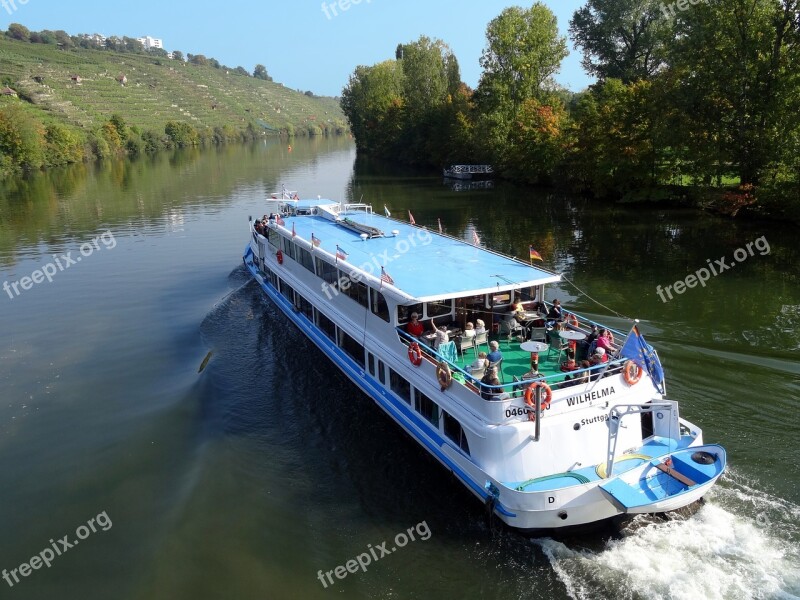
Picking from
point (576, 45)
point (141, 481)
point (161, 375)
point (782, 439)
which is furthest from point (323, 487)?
point (576, 45)

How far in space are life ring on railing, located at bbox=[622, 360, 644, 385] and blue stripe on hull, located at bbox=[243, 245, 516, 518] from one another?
4.20 m

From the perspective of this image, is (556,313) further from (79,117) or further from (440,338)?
(79,117)

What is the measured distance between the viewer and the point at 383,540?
12797 mm

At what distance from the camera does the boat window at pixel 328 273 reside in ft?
65.8

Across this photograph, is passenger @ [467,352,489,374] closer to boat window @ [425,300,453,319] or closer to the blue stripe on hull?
the blue stripe on hull

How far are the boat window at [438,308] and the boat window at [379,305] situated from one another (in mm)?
1172

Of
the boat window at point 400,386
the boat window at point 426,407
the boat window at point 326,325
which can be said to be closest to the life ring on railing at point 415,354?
the boat window at point 426,407

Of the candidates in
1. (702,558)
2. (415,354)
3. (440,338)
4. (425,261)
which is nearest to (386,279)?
(440,338)

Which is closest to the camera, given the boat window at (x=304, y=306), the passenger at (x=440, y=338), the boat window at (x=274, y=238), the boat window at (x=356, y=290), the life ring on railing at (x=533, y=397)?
the life ring on railing at (x=533, y=397)

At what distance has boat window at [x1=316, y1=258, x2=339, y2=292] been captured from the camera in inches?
789

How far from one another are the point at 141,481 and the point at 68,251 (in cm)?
3015

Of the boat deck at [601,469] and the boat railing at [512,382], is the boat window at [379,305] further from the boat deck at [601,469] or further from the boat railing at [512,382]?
the boat deck at [601,469]

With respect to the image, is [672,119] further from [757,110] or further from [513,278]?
[513,278]

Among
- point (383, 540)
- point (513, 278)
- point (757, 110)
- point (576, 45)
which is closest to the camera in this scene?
point (383, 540)
